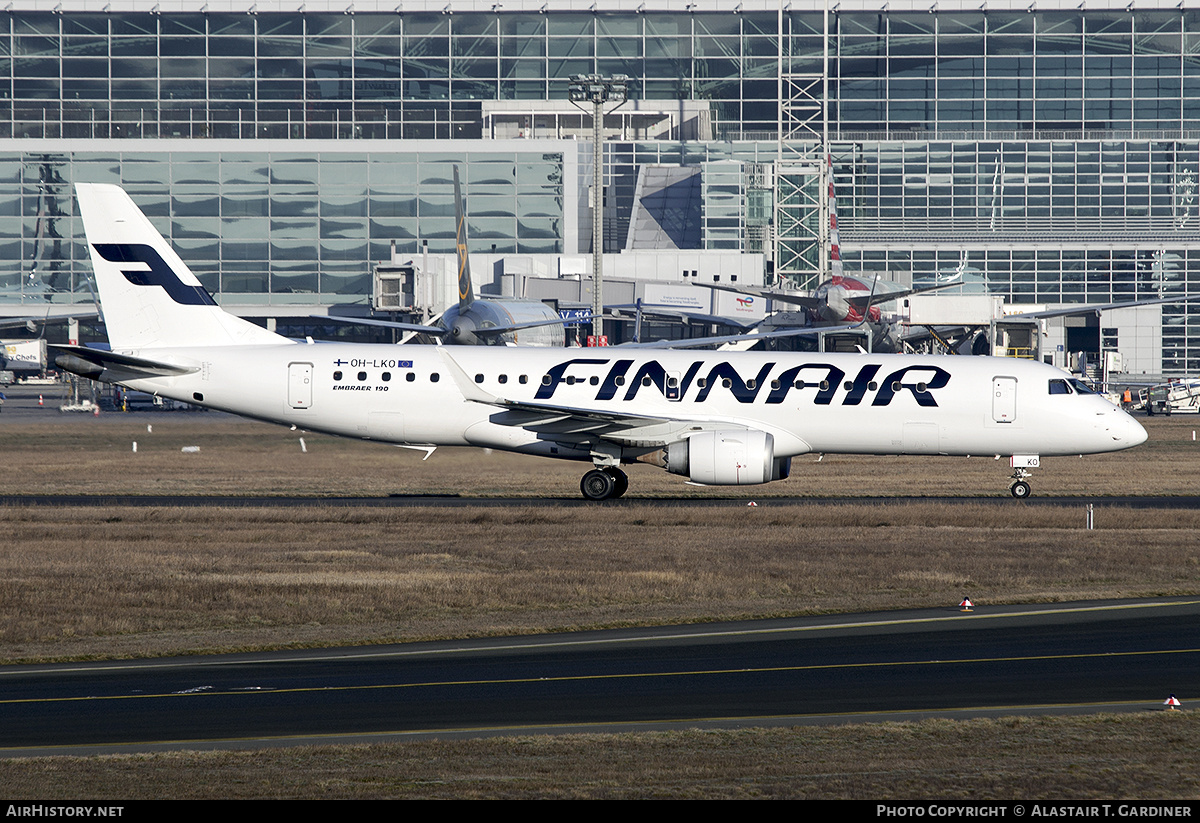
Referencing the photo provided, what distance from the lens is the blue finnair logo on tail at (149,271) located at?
32.9 m

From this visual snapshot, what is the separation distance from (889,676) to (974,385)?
760 inches

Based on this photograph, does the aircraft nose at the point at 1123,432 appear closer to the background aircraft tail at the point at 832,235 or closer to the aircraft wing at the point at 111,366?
the aircraft wing at the point at 111,366

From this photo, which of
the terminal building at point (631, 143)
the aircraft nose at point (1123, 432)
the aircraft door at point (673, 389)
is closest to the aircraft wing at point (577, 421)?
the aircraft door at point (673, 389)

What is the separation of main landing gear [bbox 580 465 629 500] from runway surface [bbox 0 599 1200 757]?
14.6 m

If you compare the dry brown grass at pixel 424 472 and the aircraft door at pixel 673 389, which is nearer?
the aircraft door at pixel 673 389

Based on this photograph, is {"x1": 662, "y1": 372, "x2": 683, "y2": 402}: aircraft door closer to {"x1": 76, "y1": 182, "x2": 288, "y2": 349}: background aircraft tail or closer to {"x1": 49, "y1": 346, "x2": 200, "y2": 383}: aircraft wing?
{"x1": 76, "y1": 182, "x2": 288, "y2": 349}: background aircraft tail

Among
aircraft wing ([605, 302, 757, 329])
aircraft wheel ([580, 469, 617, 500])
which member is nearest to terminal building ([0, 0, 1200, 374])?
aircraft wing ([605, 302, 757, 329])

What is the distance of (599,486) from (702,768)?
71.9ft

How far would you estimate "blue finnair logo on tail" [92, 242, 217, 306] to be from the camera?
32875mm

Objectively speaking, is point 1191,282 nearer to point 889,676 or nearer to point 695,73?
point 695,73

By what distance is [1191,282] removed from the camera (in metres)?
105

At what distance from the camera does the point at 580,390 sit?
3216 centimetres

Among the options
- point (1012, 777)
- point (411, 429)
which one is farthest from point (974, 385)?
point (1012, 777)

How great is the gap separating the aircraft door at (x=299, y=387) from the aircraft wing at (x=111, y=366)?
228cm
